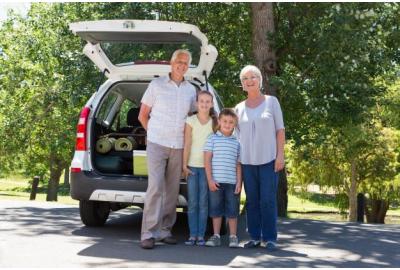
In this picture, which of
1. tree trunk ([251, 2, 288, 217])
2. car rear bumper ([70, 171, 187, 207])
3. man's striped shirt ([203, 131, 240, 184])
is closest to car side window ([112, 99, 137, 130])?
car rear bumper ([70, 171, 187, 207])

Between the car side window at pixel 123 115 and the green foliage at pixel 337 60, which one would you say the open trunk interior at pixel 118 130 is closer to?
the car side window at pixel 123 115

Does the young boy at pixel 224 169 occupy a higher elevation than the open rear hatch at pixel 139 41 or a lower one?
lower

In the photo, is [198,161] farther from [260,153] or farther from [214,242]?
[214,242]

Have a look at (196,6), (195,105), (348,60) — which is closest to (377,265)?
(195,105)

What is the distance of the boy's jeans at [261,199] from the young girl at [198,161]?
1.52ft

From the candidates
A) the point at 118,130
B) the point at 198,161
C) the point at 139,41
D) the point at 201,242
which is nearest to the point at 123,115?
the point at 118,130

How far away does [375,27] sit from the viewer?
11.5 meters

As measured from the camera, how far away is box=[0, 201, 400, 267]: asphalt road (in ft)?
17.1

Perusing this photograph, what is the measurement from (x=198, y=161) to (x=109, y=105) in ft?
7.21

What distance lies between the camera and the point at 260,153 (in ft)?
19.5

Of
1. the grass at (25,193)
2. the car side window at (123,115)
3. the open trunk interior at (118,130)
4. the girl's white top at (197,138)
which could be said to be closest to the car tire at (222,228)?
the girl's white top at (197,138)

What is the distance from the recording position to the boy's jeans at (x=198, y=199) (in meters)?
6.15

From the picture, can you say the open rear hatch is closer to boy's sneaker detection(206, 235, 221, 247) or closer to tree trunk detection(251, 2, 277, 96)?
boy's sneaker detection(206, 235, 221, 247)

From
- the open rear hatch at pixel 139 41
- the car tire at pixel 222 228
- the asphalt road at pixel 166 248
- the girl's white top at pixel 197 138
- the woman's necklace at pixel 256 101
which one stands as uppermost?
the open rear hatch at pixel 139 41
